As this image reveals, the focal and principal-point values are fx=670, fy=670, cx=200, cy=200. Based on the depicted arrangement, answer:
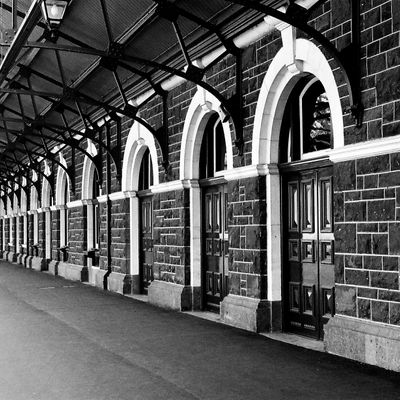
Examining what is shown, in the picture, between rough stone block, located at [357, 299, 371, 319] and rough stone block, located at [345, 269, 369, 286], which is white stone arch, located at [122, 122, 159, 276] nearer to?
rough stone block, located at [345, 269, 369, 286]

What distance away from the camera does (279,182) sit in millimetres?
8367

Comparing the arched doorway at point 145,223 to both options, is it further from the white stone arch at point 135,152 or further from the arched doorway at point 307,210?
the arched doorway at point 307,210

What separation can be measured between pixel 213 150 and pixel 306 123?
2663 millimetres

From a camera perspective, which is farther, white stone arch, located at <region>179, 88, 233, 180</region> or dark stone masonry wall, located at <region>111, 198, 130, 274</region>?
dark stone masonry wall, located at <region>111, 198, 130, 274</region>

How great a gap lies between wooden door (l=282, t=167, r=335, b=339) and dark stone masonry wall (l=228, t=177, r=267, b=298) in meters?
0.29

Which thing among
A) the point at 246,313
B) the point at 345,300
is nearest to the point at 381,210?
the point at 345,300

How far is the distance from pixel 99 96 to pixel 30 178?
10.0 m

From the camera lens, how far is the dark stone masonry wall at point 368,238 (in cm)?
609

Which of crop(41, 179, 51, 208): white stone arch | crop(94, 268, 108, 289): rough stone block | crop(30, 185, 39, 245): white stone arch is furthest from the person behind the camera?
crop(30, 185, 39, 245): white stone arch

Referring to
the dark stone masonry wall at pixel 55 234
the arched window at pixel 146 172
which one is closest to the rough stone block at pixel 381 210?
the arched window at pixel 146 172

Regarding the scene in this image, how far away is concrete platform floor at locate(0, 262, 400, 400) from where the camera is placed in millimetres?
5422

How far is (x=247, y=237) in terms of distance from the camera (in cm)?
864

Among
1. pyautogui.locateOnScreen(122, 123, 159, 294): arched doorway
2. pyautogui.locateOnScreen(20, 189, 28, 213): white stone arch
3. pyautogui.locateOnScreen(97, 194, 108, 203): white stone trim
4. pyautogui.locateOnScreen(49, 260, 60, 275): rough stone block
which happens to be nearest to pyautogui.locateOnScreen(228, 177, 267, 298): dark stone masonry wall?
pyautogui.locateOnScreen(122, 123, 159, 294): arched doorway

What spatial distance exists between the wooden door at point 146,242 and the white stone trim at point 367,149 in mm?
6671
